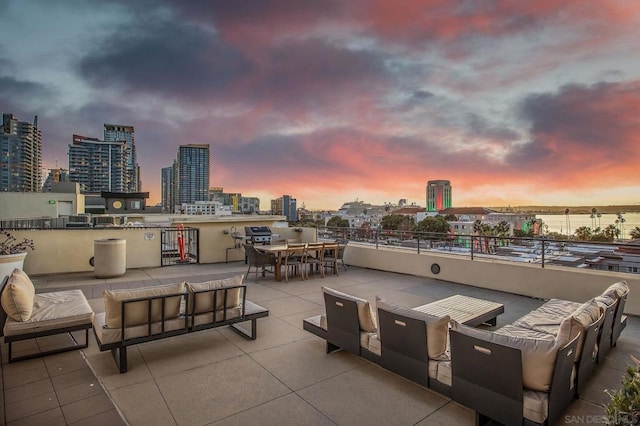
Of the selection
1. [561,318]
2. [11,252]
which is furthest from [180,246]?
[561,318]

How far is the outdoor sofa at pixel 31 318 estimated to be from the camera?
3305 millimetres

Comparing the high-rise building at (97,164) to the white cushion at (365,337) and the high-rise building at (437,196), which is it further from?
the white cushion at (365,337)

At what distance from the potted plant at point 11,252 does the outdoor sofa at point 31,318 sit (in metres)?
3.16

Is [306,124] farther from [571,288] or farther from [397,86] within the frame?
[571,288]

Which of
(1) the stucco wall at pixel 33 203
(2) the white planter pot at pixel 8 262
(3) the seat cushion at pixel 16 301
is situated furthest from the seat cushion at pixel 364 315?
(1) the stucco wall at pixel 33 203

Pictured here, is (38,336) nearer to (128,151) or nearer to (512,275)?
(512,275)

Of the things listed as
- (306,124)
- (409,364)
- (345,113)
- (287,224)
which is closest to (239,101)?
(306,124)

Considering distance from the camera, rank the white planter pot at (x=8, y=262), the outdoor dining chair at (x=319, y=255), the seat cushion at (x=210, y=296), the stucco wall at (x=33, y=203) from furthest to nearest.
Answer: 1. the stucco wall at (x=33, y=203)
2. the outdoor dining chair at (x=319, y=255)
3. the white planter pot at (x=8, y=262)
4. the seat cushion at (x=210, y=296)

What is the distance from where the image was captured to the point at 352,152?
53.6 ft

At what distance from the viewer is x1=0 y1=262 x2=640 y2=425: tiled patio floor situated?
2420 mm

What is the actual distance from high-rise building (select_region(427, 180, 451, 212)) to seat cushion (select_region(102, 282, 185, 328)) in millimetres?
45363

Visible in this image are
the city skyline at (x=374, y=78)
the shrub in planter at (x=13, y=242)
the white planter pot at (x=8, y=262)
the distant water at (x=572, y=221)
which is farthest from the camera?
the distant water at (x=572, y=221)

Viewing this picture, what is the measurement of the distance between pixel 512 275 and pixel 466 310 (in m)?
2.84

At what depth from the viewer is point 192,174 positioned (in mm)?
72875
